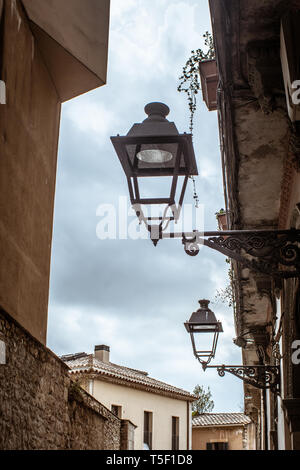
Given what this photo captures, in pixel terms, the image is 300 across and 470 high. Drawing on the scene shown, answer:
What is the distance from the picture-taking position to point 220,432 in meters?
37.1

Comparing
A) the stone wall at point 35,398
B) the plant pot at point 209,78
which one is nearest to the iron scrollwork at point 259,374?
the stone wall at point 35,398

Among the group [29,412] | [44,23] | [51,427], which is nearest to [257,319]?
[51,427]

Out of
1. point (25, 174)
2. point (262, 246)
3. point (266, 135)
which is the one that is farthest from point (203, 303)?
point (262, 246)

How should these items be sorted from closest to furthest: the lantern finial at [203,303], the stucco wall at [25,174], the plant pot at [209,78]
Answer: the stucco wall at [25,174] → the plant pot at [209,78] → the lantern finial at [203,303]

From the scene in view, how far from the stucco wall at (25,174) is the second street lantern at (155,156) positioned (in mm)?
2861

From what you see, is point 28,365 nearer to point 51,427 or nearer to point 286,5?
point 51,427

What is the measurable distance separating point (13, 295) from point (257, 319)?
601cm

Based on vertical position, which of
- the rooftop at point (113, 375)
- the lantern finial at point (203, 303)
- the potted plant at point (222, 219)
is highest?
the potted plant at point (222, 219)

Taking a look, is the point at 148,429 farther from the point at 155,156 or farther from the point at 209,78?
the point at 155,156

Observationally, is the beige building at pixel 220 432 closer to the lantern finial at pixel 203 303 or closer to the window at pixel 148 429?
the window at pixel 148 429

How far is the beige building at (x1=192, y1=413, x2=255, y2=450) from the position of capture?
36375 mm

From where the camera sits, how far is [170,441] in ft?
102

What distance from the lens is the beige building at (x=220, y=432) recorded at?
1432 inches

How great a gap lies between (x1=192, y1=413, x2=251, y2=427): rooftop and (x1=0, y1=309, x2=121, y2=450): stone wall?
2799cm
